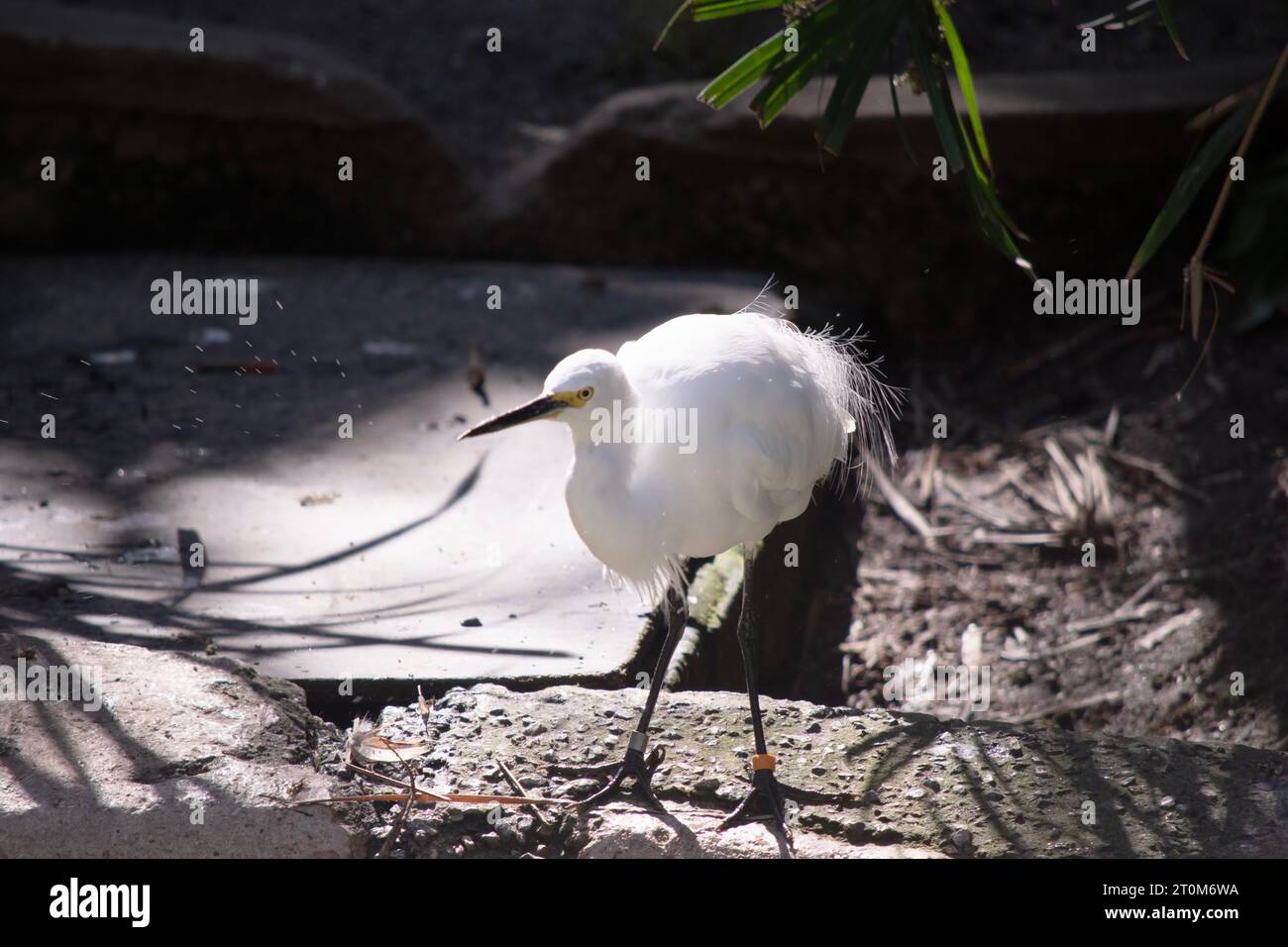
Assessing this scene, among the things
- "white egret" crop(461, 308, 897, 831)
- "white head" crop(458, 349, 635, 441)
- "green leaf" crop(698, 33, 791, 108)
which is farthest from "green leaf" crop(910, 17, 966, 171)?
"white head" crop(458, 349, 635, 441)

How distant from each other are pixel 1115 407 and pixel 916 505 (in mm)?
1134

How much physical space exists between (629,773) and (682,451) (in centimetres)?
79

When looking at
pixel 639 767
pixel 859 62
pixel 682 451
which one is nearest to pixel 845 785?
pixel 639 767

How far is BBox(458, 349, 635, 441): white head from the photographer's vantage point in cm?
271

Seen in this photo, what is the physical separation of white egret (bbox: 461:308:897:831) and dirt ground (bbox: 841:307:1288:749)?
1.72 metres

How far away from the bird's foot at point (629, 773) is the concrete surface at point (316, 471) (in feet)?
1.29

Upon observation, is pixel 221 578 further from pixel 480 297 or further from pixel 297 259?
pixel 297 259

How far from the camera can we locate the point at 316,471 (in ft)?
15.4

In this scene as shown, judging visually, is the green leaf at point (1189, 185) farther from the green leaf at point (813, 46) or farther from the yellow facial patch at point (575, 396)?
the yellow facial patch at point (575, 396)

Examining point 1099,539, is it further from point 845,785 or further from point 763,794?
point 763,794

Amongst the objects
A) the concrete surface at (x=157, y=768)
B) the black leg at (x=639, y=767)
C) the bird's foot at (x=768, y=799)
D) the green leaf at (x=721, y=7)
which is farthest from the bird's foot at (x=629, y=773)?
the green leaf at (x=721, y=7)

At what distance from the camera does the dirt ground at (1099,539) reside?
431 centimetres

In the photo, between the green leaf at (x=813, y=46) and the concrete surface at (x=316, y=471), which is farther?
the concrete surface at (x=316, y=471)

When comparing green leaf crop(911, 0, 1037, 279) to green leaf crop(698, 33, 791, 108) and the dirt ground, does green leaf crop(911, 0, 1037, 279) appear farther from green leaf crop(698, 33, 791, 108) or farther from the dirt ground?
the dirt ground
